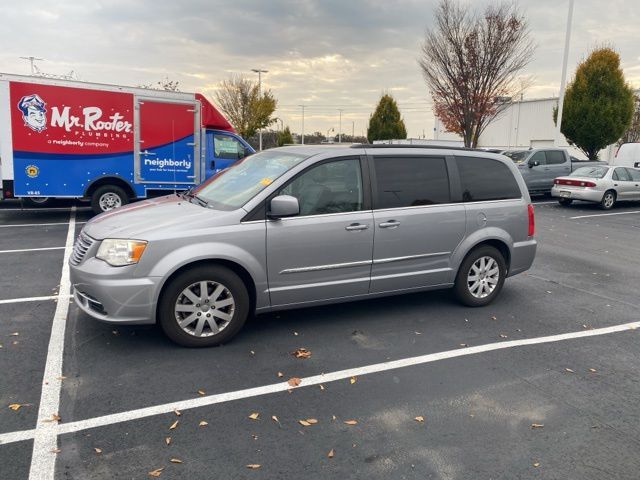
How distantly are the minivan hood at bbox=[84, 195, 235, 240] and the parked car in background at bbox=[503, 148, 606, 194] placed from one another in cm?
1532

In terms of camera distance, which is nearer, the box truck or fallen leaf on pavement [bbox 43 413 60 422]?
fallen leaf on pavement [bbox 43 413 60 422]

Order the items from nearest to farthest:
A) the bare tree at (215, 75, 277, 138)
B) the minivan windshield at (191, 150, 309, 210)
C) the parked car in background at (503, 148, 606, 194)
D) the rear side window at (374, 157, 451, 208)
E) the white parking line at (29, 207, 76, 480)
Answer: the white parking line at (29, 207, 76, 480)
the minivan windshield at (191, 150, 309, 210)
the rear side window at (374, 157, 451, 208)
the parked car in background at (503, 148, 606, 194)
the bare tree at (215, 75, 277, 138)

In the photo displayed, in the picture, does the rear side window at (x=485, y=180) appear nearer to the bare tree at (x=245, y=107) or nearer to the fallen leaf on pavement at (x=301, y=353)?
the fallen leaf on pavement at (x=301, y=353)

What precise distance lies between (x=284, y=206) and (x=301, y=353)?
1295mm

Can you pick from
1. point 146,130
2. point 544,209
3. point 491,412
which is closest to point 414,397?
point 491,412

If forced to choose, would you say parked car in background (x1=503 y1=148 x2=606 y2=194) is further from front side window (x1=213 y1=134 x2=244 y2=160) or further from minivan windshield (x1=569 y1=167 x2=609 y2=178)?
front side window (x1=213 y1=134 x2=244 y2=160)

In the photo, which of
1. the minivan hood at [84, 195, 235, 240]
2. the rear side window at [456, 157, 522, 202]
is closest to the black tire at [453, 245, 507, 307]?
the rear side window at [456, 157, 522, 202]

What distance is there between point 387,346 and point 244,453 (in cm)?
Answer: 199

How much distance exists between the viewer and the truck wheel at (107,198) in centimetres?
1124

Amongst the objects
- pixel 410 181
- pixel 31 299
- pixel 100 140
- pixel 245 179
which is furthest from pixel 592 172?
pixel 31 299

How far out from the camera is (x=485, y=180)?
19.4ft

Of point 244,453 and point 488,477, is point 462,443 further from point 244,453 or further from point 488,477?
point 244,453

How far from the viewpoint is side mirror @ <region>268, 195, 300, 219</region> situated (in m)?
4.47

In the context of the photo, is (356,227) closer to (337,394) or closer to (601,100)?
(337,394)
